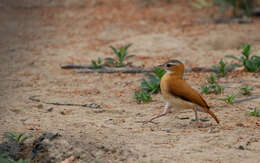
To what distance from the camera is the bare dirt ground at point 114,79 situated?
13.8 ft

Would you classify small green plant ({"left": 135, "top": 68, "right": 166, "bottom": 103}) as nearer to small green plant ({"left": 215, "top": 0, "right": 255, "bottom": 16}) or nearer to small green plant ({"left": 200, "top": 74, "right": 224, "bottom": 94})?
small green plant ({"left": 200, "top": 74, "right": 224, "bottom": 94})

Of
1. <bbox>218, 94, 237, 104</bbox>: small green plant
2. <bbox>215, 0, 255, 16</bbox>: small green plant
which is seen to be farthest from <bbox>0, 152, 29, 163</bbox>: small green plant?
<bbox>215, 0, 255, 16</bbox>: small green plant

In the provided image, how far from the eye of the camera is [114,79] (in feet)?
22.6

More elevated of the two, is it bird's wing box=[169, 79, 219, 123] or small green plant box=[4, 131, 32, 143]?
bird's wing box=[169, 79, 219, 123]

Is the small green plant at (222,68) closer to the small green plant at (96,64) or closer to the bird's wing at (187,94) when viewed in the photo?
the small green plant at (96,64)

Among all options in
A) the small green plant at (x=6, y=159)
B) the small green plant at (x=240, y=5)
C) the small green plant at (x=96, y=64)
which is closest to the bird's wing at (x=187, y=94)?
the small green plant at (x=6, y=159)

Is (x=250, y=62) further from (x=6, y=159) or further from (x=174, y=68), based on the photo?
(x=6, y=159)

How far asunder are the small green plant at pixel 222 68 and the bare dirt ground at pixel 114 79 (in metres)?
0.12

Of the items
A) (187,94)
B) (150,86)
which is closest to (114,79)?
(150,86)

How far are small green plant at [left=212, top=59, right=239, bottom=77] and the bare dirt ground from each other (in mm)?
116

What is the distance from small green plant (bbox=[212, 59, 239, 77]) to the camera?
6602mm

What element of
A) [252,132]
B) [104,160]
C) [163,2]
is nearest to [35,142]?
[104,160]

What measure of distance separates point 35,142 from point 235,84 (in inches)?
125

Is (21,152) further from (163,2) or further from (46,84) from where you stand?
(163,2)
